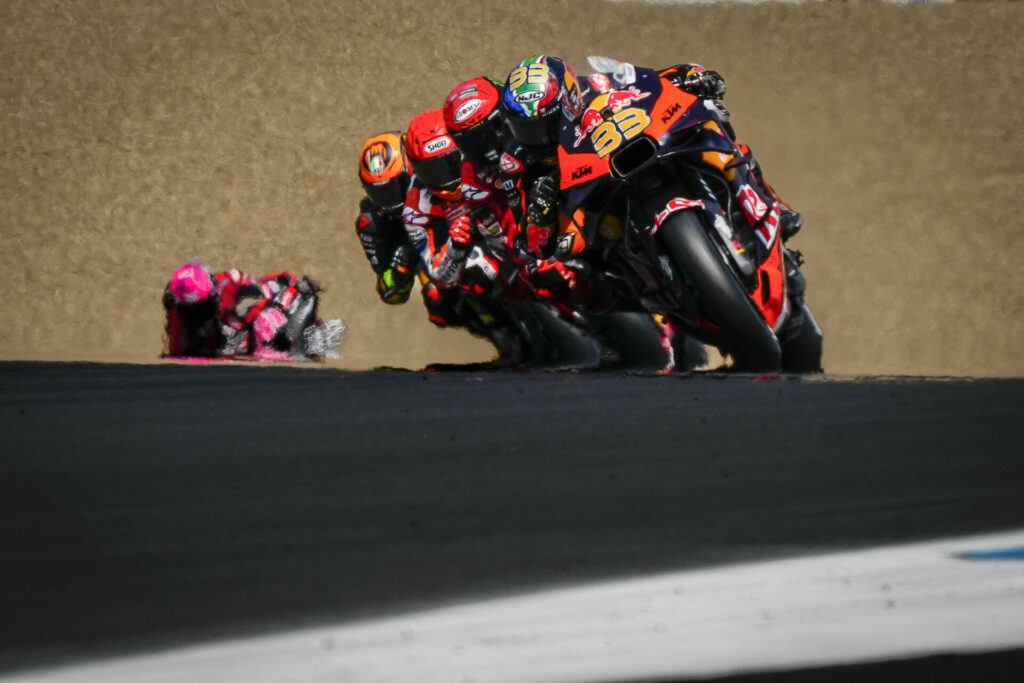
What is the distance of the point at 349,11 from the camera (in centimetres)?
2353

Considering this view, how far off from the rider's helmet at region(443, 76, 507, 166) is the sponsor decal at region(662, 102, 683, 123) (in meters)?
1.63

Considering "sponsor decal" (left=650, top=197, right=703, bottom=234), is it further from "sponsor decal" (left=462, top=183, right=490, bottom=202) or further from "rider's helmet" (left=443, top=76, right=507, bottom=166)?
"sponsor decal" (left=462, top=183, right=490, bottom=202)

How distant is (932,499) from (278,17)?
22.0m

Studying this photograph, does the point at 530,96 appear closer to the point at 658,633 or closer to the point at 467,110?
the point at 467,110

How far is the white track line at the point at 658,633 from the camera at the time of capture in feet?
5.52

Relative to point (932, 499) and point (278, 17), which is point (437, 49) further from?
point (932, 499)

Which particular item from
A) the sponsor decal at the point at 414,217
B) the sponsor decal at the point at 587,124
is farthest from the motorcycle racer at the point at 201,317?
the sponsor decal at the point at 587,124

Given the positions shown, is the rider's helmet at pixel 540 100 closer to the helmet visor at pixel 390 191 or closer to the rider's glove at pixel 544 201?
the rider's glove at pixel 544 201

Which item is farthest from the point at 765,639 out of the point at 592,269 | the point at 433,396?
the point at 592,269

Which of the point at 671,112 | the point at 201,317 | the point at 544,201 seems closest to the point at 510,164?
the point at 544,201

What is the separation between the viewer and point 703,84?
7309mm

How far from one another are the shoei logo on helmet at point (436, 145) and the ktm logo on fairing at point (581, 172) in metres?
2.06

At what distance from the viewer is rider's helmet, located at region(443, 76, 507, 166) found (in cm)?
803

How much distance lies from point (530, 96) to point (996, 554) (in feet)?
17.0
